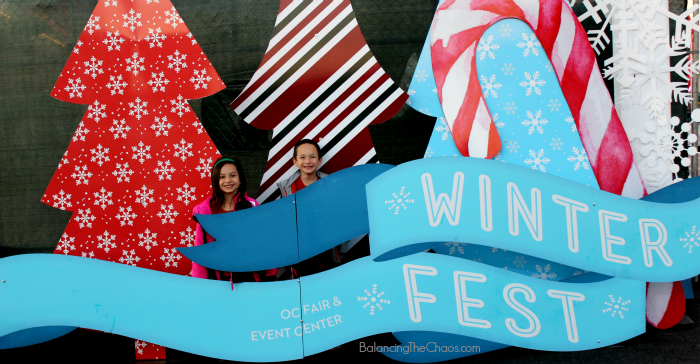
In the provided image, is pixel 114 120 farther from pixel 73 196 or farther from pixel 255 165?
pixel 255 165

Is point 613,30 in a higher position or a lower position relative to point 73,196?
higher

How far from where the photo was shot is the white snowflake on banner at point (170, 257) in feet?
9.01

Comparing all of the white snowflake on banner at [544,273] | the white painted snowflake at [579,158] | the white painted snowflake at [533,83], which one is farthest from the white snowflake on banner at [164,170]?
the white painted snowflake at [579,158]

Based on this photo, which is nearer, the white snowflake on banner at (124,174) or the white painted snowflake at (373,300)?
the white painted snowflake at (373,300)

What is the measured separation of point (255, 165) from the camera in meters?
2.81

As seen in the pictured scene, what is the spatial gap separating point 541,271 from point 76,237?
10.2 feet

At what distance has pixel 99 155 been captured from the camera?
9.01 feet

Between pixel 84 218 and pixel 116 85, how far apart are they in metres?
0.93

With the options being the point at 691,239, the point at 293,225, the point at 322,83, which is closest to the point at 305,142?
the point at 322,83

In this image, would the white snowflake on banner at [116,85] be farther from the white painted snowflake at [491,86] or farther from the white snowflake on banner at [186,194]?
the white painted snowflake at [491,86]

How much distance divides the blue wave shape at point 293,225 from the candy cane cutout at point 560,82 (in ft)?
2.24

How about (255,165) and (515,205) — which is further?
(255,165)

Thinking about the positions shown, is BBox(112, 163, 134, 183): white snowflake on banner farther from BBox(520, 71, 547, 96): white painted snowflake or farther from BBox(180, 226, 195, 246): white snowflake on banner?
BBox(520, 71, 547, 96): white painted snowflake

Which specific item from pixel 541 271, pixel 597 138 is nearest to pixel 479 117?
pixel 597 138
